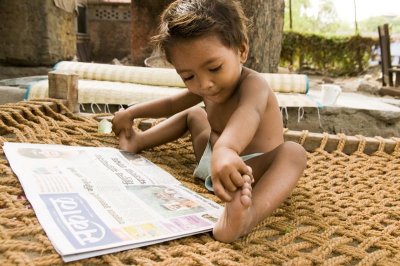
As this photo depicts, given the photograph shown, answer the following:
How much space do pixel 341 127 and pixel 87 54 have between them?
28.5 feet

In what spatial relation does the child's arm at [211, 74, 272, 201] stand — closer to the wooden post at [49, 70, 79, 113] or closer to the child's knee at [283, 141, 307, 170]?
the child's knee at [283, 141, 307, 170]

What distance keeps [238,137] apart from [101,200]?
0.35 metres

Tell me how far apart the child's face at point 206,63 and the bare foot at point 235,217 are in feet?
1.13

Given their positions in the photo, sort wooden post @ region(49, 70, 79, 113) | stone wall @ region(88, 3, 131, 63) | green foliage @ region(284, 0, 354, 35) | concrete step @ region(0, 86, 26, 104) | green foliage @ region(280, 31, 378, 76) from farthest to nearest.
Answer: green foliage @ region(284, 0, 354, 35) → stone wall @ region(88, 3, 131, 63) → green foliage @ region(280, 31, 378, 76) → concrete step @ region(0, 86, 26, 104) → wooden post @ region(49, 70, 79, 113)

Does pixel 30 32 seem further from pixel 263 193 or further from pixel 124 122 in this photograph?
pixel 263 193

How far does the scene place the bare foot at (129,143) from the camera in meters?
1.42

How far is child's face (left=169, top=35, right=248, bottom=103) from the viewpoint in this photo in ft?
3.32

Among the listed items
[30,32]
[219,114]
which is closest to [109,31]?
[30,32]

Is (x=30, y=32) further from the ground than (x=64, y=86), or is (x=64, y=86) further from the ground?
(x=30, y=32)

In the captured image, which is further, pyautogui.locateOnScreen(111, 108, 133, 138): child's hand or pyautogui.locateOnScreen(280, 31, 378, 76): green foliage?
pyautogui.locateOnScreen(280, 31, 378, 76): green foliage

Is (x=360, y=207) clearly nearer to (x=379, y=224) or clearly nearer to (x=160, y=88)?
(x=379, y=224)

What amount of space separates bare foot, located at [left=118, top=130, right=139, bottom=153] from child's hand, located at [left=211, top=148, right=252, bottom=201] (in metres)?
0.67

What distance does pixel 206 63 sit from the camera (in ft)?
3.33

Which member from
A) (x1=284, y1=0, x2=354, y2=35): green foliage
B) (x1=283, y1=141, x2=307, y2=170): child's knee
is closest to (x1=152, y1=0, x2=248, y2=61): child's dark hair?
(x1=283, y1=141, x2=307, y2=170): child's knee
